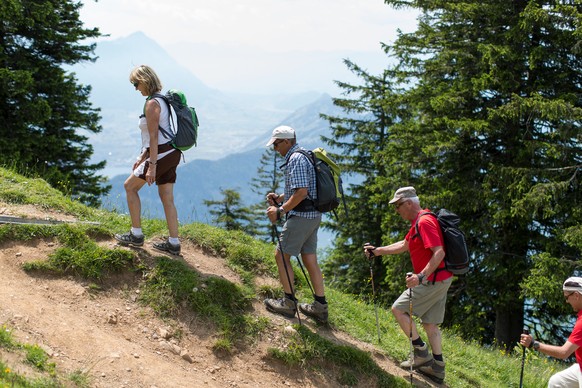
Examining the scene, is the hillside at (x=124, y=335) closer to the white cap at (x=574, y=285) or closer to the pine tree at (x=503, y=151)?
the white cap at (x=574, y=285)

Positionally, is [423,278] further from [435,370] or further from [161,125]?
[161,125]

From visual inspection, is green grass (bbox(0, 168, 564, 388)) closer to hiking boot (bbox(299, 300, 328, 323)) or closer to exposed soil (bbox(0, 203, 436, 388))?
exposed soil (bbox(0, 203, 436, 388))

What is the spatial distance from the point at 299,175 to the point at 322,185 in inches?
13.6

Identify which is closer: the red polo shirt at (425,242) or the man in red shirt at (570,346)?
the man in red shirt at (570,346)

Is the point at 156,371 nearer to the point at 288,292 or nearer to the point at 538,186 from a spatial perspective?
the point at 288,292

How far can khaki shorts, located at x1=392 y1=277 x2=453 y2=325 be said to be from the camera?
22.0 ft

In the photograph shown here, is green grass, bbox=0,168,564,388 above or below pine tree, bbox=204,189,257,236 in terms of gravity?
above

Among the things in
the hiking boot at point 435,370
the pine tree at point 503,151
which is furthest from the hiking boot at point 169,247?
the pine tree at point 503,151

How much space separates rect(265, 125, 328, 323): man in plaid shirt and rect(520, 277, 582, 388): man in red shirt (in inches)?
100

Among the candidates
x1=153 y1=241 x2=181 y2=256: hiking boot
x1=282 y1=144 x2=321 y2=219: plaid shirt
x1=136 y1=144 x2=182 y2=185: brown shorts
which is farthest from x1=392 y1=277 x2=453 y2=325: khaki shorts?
x1=136 y1=144 x2=182 y2=185: brown shorts

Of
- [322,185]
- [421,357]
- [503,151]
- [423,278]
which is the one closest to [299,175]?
[322,185]

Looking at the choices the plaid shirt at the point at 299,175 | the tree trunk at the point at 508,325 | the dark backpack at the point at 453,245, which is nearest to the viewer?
the plaid shirt at the point at 299,175

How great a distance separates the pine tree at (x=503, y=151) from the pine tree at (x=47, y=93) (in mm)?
11343

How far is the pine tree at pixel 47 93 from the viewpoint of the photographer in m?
18.2
